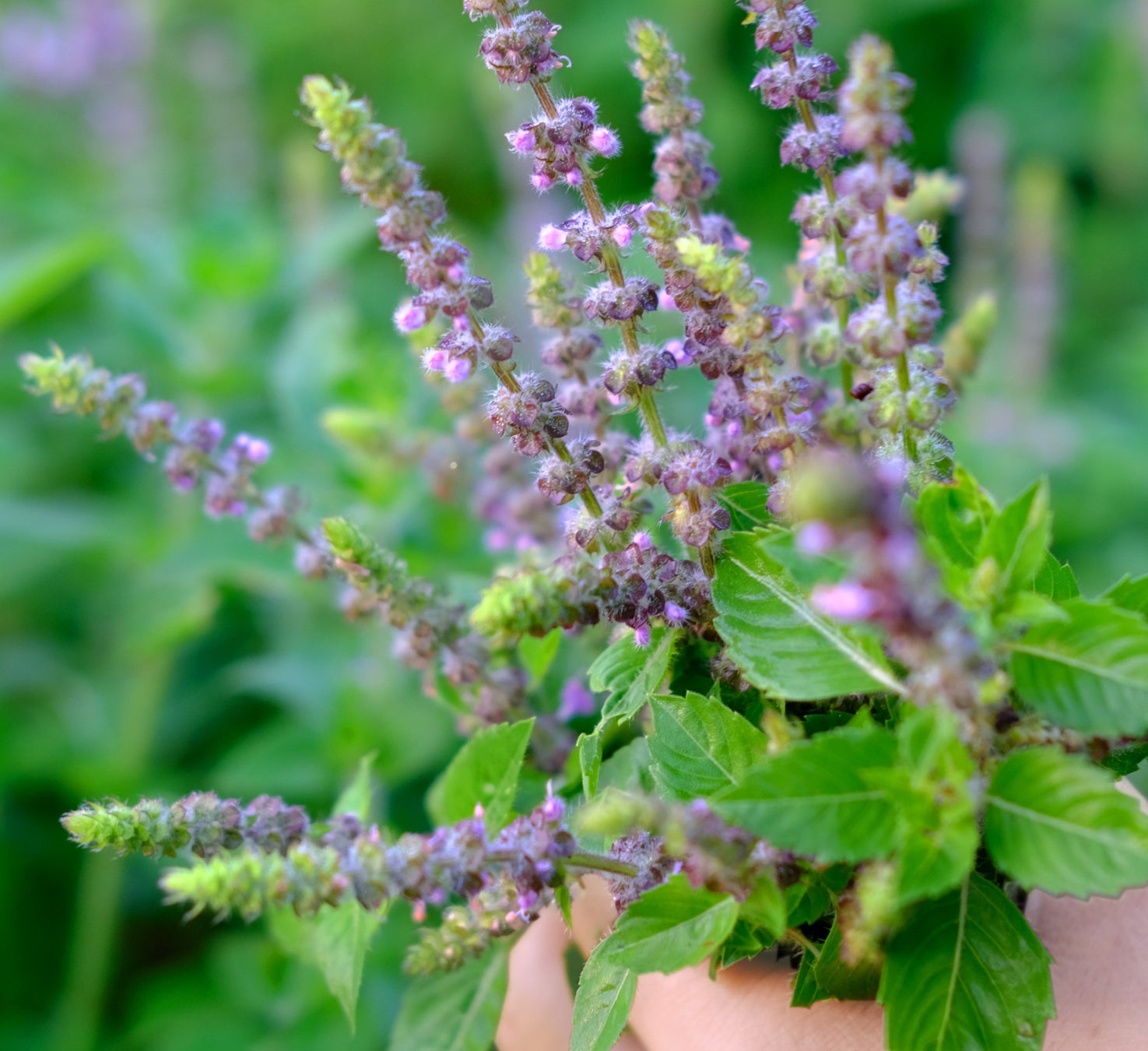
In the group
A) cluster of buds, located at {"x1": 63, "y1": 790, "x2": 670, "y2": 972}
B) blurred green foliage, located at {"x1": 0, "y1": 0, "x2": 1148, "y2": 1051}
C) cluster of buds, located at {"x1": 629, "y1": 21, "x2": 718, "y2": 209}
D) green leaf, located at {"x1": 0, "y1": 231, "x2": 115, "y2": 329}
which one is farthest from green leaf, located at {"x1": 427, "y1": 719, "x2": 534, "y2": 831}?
green leaf, located at {"x1": 0, "y1": 231, "x2": 115, "y2": 329}

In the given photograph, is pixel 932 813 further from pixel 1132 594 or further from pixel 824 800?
pixel 1132 594

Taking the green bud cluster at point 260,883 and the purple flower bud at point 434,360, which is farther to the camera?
the purple flower bud at point 434,360

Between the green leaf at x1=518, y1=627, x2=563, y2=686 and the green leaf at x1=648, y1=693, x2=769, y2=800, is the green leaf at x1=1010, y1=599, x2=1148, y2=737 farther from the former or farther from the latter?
the green leaf at x1=518, y1=627, x2=563, y2=686

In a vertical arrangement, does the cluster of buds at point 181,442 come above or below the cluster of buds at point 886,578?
above

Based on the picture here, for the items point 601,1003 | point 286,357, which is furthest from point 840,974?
point 286,357

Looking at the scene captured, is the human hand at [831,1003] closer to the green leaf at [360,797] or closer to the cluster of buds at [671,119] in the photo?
the green leaf at [360,797]

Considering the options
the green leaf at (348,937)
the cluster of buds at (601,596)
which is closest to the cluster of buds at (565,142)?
the cluster of buds at (601,596)
